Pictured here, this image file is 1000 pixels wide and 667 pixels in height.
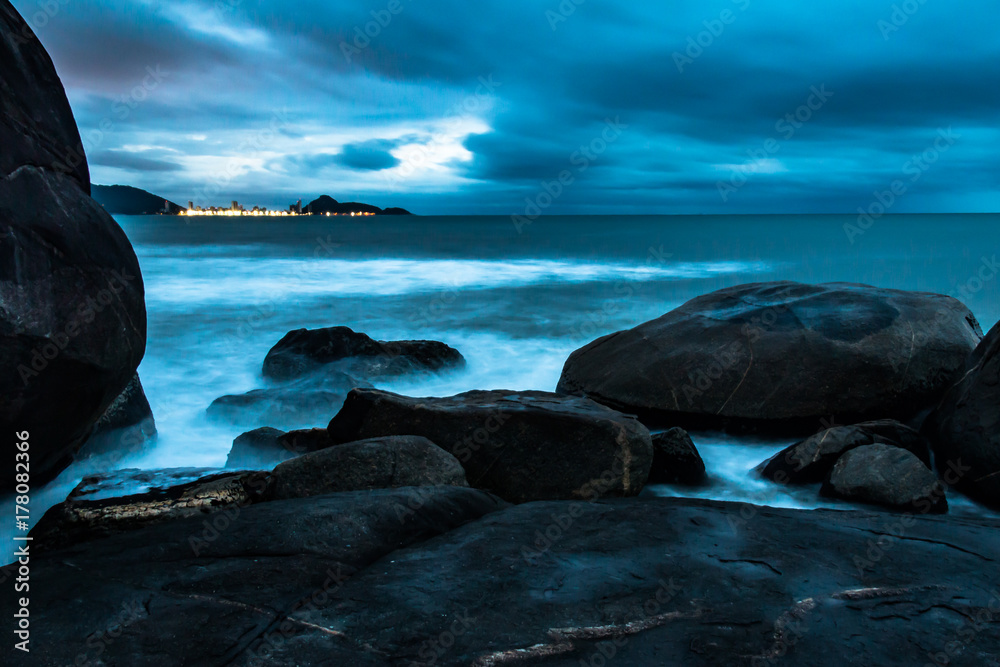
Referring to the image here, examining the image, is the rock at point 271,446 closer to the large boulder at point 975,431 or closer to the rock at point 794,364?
the rock at point 794,364

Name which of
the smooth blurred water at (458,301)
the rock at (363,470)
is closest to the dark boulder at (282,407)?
Result: the smooth blurred water at (458,301)

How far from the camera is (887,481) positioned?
15.6 ft

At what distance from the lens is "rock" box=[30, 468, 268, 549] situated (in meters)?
3.64

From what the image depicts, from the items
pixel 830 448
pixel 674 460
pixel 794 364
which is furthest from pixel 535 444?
pixel 794 364

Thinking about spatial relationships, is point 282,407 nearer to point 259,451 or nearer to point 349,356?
point 349,356

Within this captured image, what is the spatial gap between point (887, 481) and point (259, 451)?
16.9 feet

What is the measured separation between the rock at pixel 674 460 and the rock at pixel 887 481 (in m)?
1.04

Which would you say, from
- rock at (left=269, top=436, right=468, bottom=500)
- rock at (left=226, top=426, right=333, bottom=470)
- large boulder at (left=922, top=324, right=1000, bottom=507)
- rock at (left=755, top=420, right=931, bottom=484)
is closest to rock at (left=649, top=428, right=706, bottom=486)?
rock at (left=755, top=420, right=931, bottom=484)

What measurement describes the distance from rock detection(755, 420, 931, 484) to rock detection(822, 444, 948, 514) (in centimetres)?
21

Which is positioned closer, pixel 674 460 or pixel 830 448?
pixel 830 448

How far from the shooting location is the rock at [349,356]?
9253mm

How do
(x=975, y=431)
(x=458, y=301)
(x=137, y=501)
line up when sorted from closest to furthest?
(x=137, y=501)
(x=975, y=431)
(x=458, y=301)

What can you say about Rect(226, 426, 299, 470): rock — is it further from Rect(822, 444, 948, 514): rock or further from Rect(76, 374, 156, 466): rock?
Rect(822, 444, 948, 514): rock

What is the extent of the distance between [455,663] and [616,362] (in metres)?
5.50
